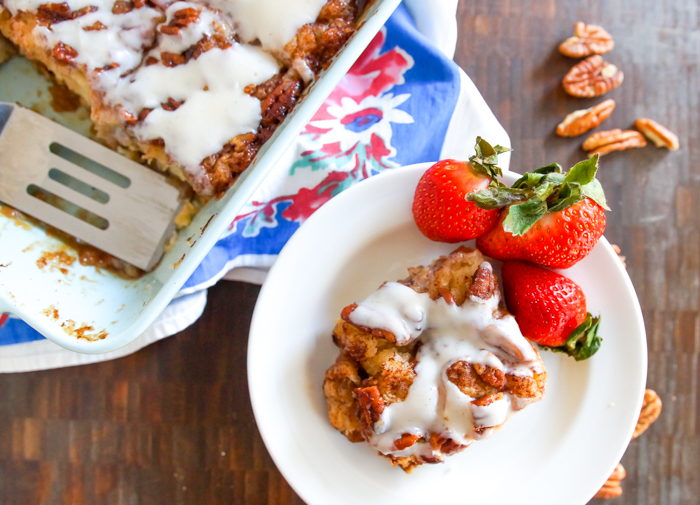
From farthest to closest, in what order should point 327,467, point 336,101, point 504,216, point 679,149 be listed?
point 679,149 < point 336,101 < point 327,467 < point 504,216

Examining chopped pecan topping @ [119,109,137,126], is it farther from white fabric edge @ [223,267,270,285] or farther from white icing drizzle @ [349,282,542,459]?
white icing drizzle @ [349,282,542,459]

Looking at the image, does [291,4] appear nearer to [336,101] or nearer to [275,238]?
[336,101]

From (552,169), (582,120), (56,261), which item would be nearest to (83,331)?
(56,261)

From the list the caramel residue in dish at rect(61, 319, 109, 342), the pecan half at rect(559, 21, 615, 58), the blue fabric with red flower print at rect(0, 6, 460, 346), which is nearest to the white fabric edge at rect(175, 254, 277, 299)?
the blue fabric with red flower print at rect(0, 6, 460, 346)

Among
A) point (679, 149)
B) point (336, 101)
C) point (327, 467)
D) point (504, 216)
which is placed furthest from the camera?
point (679, 149)

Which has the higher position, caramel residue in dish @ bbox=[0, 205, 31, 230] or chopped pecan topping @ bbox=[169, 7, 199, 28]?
chopped pecan topping @ bbox=[169, 7, 199, 28]

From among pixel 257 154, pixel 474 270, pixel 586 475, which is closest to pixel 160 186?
pixel 257 154

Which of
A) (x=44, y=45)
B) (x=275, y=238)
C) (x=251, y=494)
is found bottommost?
(x=251, y=494)
